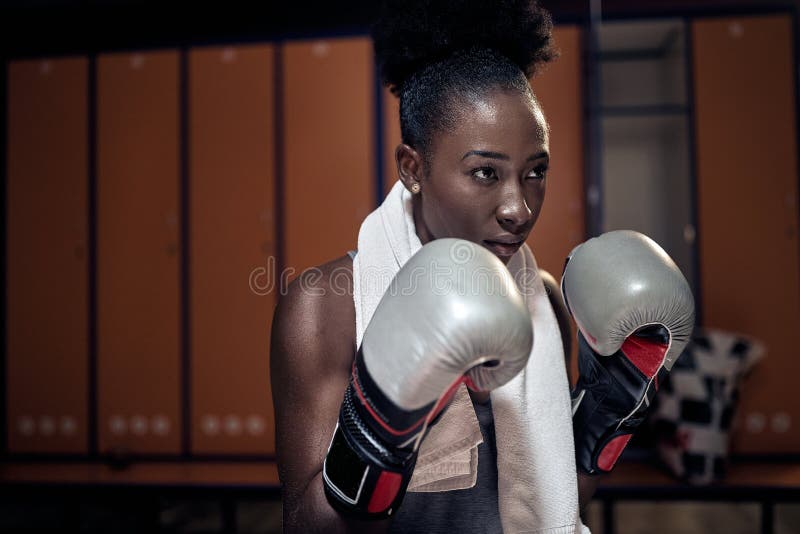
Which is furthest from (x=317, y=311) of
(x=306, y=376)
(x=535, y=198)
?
(x=535, y=198)

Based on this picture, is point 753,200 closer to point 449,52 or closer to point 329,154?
point 329,154

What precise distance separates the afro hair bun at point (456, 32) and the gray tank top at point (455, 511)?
0.65m

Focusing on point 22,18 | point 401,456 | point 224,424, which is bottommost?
point 224,424

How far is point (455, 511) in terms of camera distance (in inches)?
39.4

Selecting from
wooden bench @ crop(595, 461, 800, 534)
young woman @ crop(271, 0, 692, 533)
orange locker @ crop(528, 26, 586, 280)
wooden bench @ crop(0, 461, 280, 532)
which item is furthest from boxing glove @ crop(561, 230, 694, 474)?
orange locker @ crop(528, 26, 586, 280)

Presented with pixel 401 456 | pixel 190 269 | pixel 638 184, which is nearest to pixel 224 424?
pixel 190 269

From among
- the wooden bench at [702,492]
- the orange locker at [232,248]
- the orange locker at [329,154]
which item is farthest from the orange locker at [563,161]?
the orange locker at [232,248]

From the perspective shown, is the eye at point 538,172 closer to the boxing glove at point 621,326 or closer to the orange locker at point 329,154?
the boxing glove at point 621,326

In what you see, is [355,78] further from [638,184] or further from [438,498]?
[638,184]

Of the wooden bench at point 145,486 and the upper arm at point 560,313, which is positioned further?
the wooden bench at point 145,486

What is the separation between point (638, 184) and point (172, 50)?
12.8 ft

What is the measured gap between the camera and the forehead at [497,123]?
0.84 m

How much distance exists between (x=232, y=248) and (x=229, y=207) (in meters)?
0.23

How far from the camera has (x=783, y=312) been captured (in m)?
3.02
